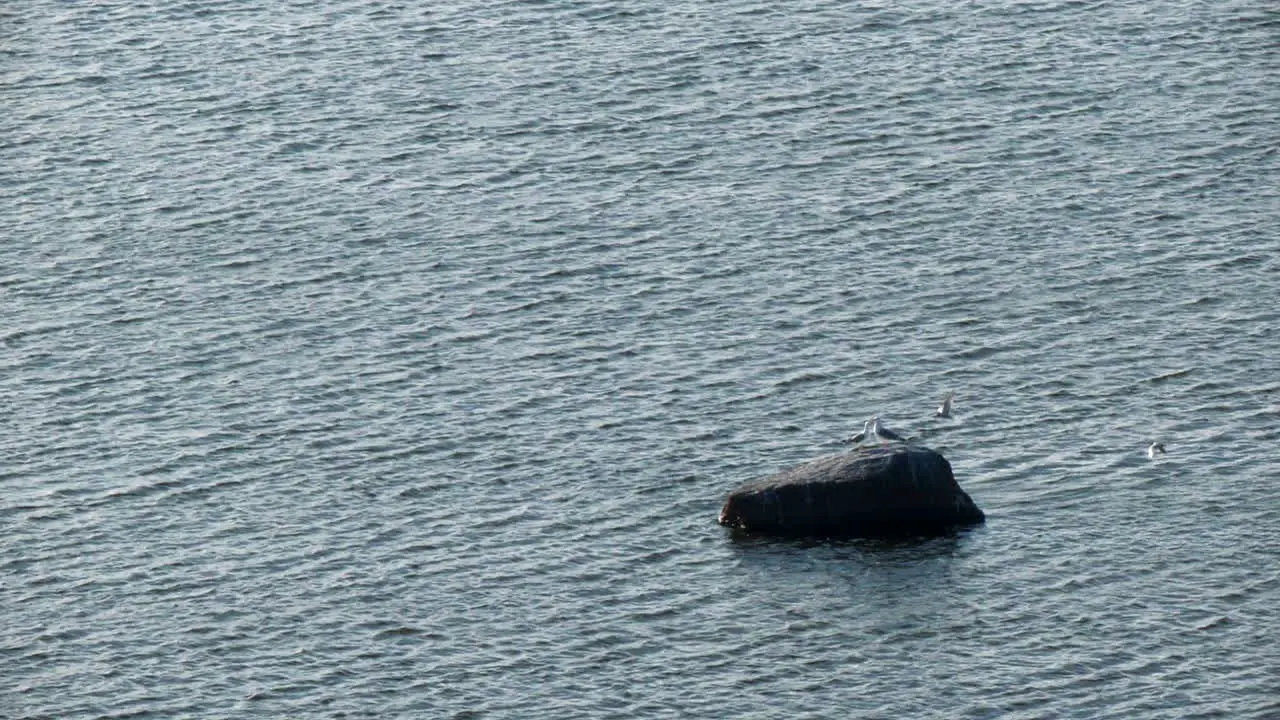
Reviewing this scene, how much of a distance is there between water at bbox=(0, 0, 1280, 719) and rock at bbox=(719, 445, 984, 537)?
94cm

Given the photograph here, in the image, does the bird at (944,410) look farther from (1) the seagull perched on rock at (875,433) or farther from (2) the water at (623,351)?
(1) the seagull perched on rock at (875,433)

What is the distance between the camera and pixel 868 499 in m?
65.0

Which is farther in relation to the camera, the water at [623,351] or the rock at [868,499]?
the rock at [868,499]

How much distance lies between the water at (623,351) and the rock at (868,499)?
0.94m

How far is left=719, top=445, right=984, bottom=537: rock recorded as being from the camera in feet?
213

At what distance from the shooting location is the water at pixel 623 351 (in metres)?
60.3

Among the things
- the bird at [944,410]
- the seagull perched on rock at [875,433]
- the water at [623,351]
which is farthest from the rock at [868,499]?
the bird at [944,410]

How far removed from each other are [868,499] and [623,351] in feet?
52.2

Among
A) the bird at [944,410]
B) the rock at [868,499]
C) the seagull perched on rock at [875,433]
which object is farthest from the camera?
the bird at [944,410]

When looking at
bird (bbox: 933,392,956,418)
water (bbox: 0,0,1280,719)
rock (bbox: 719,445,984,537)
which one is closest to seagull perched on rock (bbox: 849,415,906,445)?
water (bbox: 0,0,1280,719)

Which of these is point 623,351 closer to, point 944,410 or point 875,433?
point 875,433

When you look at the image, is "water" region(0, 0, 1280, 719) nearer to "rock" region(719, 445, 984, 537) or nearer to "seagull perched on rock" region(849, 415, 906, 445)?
"rock" region(719, 445, 984, 537)

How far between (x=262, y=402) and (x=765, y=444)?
1714 centimetres

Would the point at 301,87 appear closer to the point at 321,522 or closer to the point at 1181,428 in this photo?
the point at 321,522
